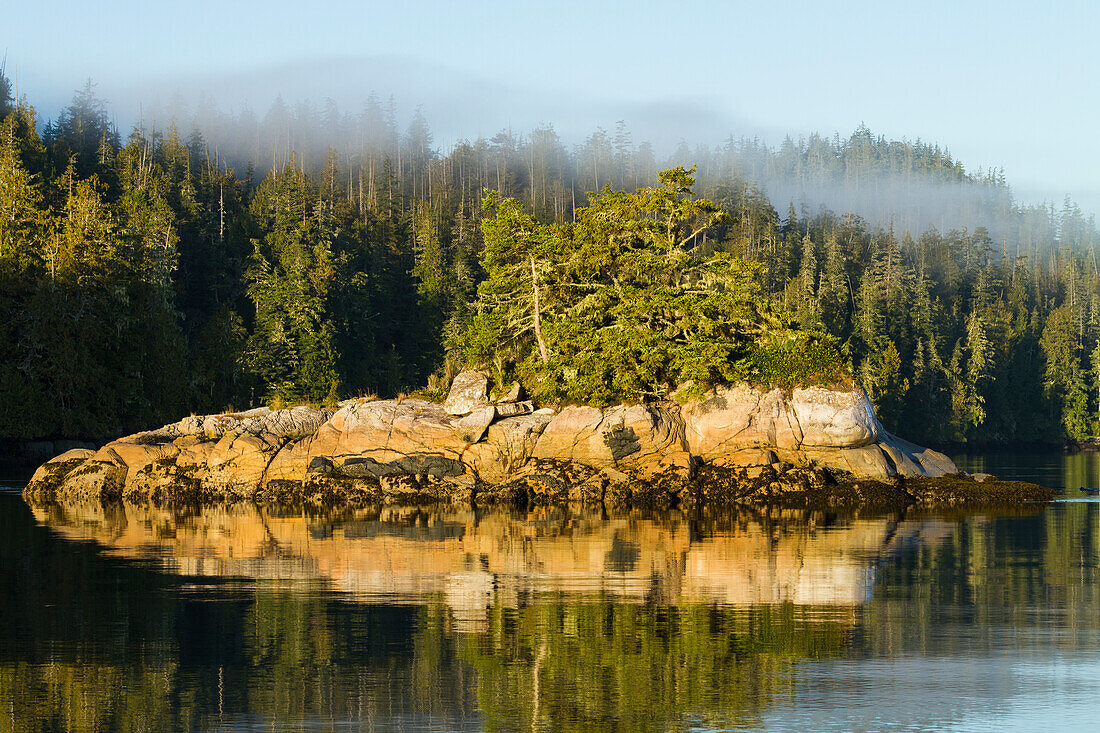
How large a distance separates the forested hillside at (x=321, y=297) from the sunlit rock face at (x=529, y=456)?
7530 millimetres

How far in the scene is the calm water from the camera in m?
11.7

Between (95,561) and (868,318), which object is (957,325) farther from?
(95,561)

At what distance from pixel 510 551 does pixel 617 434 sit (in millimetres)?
14723

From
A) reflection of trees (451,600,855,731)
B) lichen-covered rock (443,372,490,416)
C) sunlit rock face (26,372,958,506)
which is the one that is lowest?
reflection of trees (451,600,855,731)

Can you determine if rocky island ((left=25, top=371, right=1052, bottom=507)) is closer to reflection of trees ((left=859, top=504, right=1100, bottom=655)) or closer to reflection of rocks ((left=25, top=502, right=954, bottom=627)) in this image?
reflection of rocks ((left=25, top=502, right=954, bottom=627))

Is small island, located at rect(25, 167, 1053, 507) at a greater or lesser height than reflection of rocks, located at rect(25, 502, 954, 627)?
greater

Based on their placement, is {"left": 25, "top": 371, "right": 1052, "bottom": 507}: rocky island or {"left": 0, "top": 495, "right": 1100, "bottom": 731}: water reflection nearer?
{"left": 0, "top": 495, "right": 1100, "bottom": 731}: water reflection

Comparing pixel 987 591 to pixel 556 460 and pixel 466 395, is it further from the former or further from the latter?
pixel 466 395

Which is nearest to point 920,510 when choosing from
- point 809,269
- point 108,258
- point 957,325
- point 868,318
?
point 108,258

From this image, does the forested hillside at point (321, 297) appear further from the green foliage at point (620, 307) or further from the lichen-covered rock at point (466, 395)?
the lichen-covered rock at point (466, 395)

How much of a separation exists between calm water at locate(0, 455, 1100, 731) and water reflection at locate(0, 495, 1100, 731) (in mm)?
49

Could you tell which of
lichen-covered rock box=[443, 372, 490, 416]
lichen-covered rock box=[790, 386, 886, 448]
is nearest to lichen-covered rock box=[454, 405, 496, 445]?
lichen-covered rock box=[443, 372, 490, 416]

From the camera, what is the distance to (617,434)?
129 feet

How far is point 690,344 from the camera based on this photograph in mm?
40781
